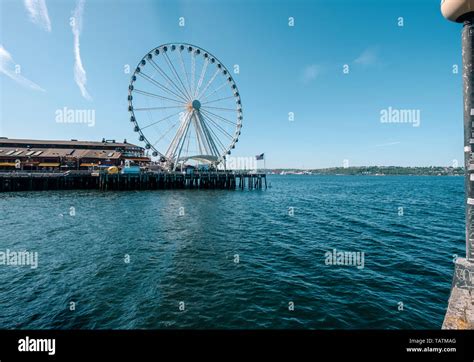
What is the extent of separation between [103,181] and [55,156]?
32.6 meters

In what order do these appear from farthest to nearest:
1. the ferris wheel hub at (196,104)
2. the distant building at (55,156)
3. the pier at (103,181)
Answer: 1. the distant building at (55,156)
2. the ferris wheel hub at (196,104)
3. the pier at (103,181)

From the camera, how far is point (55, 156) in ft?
246

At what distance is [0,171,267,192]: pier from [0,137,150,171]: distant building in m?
14.6

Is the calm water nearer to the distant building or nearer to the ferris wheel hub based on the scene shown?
the ferris wheel hub

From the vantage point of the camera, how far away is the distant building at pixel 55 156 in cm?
7000

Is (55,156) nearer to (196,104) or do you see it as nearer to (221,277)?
(196,104)

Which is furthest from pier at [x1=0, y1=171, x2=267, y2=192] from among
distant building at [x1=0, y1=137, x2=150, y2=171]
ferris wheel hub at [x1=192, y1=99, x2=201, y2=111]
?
ferris wheel hub at [x1=192, y1=99, x2=201, y2=111]

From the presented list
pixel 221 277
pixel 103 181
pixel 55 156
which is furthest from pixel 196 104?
pixel 221 277

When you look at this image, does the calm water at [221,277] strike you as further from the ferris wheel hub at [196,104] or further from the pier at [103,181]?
the ferris wheel hub at [196,104]

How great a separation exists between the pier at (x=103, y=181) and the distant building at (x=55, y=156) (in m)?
14.6

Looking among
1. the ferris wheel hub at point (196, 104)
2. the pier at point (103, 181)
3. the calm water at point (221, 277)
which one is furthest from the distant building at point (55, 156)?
the calm water at point (221, 277)

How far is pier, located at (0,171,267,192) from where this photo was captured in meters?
55.7
